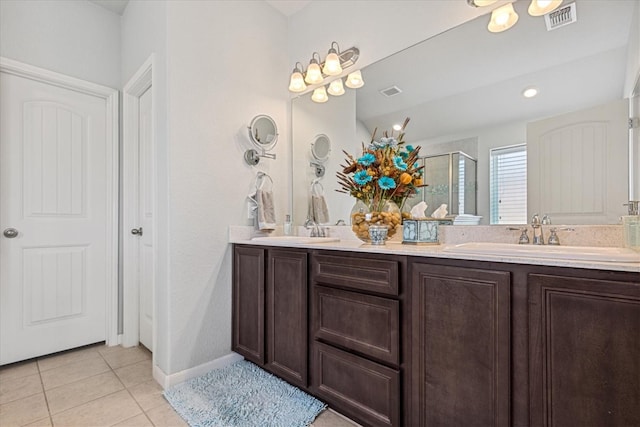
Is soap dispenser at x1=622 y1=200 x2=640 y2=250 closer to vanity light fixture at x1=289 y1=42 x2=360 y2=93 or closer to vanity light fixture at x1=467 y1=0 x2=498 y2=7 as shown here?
vanity light fixture at x1=467 y1=0 x2=498 y2=7

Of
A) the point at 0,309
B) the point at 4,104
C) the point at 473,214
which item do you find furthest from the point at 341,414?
the point at 4,104

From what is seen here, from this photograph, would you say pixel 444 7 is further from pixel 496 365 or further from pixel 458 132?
pixel 496 365

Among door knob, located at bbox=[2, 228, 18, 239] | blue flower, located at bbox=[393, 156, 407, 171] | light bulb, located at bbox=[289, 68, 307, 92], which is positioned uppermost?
light bulb, located at bbox=[289, 68, 307, 92]

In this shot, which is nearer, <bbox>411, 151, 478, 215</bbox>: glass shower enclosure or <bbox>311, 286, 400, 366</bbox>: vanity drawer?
<bbox>311, 286, 400, 366</bbox>: vanity drawer

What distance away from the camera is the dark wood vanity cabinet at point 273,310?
5.53 ft

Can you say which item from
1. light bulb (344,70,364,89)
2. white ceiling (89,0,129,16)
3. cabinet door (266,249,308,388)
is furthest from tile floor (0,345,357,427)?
white ceiling (89,0,129,16)

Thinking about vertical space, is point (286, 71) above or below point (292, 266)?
above

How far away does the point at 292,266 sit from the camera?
1.74 m

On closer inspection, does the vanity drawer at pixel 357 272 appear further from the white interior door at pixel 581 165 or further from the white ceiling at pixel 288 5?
the white ceiling at pixel 288 5

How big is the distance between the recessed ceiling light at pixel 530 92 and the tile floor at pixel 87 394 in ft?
5.71

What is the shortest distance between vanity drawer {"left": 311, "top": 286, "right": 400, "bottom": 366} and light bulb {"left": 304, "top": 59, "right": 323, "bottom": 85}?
151 centimetres

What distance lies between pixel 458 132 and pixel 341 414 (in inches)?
61.4

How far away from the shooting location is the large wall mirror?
129 centimetres

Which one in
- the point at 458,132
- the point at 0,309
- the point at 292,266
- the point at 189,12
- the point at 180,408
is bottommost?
the point at 180,408
